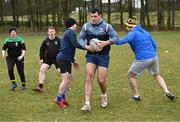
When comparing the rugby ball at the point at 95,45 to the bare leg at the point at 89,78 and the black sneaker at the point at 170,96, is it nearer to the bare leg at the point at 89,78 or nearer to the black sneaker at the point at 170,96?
the bare leg at the point at 89,78

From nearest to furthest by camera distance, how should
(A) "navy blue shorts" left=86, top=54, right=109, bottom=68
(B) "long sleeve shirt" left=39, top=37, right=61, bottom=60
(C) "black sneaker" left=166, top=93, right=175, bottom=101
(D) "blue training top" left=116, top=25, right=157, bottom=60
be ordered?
(A) "navy blue shorts" left=86, top=54, right=109, bottom=68, (D) "blue training top" left=116, top=25, right=157, bottom=60, (C) "black sneaker" left=166, top=93, right=175, bottom=101, (B) "long sleeve shirt" left=39, top=37, right=61, bottom=60

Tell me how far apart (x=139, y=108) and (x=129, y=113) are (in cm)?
53

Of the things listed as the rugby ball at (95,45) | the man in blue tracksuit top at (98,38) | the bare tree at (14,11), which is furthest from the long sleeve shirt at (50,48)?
the bare tree at (14,11)

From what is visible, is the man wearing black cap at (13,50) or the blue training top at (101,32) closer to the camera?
the blue training top at (101,32)

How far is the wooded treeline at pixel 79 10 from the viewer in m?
56.8

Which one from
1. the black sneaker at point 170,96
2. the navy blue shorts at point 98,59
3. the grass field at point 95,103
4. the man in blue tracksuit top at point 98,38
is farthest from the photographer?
the black sneaker at point 170,96

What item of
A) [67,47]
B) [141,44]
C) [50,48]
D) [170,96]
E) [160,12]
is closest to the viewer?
[67,47]

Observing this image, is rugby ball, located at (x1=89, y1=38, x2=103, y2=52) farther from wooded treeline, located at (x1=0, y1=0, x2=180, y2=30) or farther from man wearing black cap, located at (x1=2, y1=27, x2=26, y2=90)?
wooded treeline, located at (x1=0, y1=0, x2=180, y2=30)

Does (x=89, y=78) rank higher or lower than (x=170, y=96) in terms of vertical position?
higher

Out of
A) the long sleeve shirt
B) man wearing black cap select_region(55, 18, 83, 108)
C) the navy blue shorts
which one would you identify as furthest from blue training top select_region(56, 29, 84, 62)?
the long sleeve shirt

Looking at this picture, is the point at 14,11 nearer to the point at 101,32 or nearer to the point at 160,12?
the point at 160,12

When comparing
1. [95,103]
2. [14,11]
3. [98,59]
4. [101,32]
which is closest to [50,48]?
[95,103]

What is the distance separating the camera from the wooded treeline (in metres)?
56.8

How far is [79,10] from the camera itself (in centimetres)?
6431
